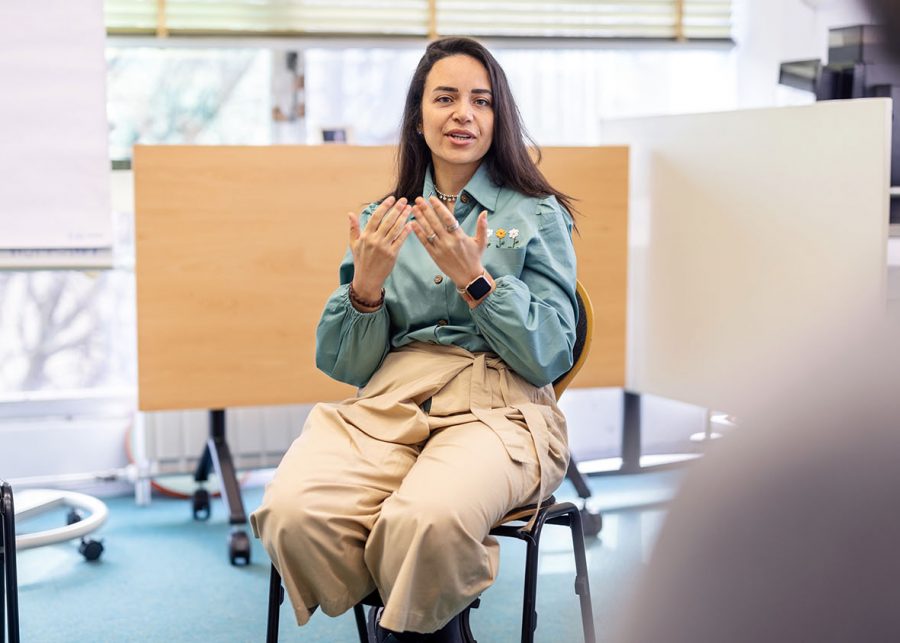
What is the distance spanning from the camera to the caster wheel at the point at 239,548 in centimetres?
260

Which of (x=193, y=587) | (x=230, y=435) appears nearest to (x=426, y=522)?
(x=193, y=587)

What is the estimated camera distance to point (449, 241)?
5.19 feet

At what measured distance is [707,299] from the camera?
2.82 metres

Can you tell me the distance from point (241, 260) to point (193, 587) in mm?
831

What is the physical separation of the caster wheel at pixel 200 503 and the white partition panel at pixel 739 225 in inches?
50.4

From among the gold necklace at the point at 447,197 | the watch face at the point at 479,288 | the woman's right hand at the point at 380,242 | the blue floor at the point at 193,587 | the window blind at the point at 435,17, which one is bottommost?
the blue floor at the point at 193,587

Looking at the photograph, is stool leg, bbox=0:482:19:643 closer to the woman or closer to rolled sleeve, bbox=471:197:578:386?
the woman

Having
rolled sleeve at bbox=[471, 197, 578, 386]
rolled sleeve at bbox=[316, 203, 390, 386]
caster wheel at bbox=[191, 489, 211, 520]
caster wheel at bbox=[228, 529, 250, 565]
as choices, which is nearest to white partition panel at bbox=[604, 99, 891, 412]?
rolled sleeve at bbox=[471, 197, 578, 386]

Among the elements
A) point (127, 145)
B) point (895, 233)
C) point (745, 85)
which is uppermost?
point (745, 85)

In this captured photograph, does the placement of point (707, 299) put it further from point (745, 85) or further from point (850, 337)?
point (850, 337)

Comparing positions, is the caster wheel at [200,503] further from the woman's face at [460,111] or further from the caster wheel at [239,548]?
the woman's face at [460,111]

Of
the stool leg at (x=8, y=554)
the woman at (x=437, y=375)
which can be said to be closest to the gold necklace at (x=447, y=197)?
the woman at (x=437, y=375)

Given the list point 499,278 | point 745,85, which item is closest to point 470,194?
point 499,278

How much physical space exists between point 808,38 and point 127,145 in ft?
6.91
